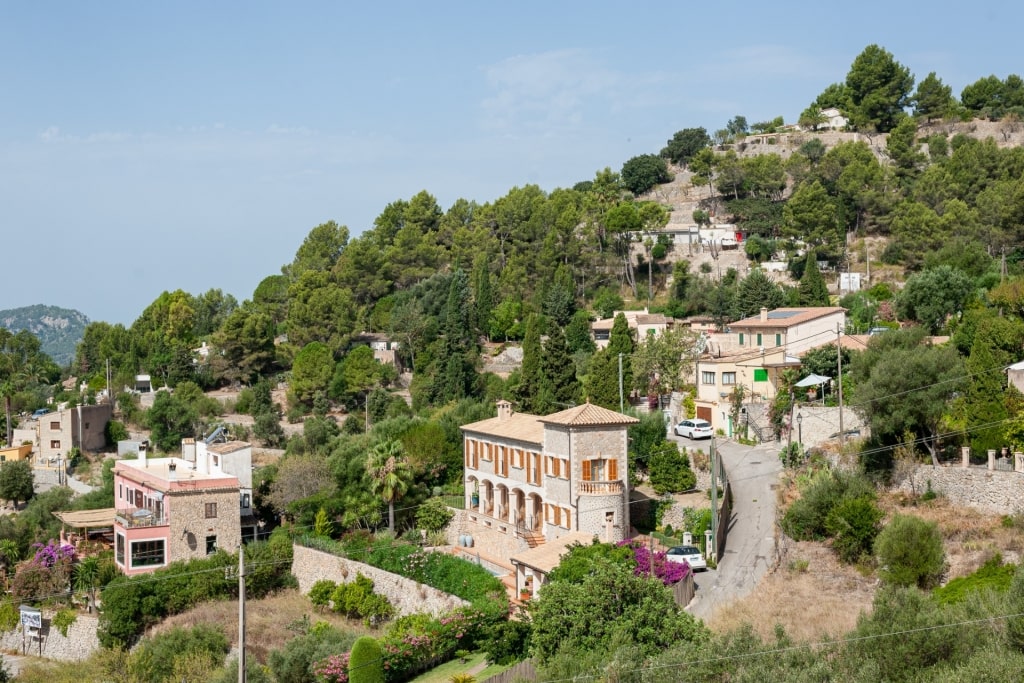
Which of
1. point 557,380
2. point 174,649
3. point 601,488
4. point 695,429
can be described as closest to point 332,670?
point 174,649

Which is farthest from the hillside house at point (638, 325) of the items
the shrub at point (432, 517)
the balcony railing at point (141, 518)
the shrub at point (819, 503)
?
the balcony railing at point (141, 518)

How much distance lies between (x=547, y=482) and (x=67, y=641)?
16011mm

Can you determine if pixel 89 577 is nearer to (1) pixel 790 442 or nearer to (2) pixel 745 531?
(2) pixel 745 531

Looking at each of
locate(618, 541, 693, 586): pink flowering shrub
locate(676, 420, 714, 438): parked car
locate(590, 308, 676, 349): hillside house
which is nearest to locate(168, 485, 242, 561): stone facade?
locate(618, 541, 693, 586): pink flowering shrub

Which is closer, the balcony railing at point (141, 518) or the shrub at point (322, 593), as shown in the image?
the shrub at point (322, 593)

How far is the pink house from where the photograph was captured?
36.1m

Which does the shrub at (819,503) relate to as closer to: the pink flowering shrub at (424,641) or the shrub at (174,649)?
the pink flowering shrub at (424,641)

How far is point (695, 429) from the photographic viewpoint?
39.5 metres

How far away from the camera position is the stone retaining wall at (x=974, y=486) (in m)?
28.1

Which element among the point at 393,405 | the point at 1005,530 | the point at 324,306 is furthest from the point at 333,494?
the point at 324,306

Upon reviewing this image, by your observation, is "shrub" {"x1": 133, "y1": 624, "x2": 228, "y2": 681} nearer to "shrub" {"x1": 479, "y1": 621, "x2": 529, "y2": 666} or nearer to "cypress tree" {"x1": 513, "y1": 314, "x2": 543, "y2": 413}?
"shrub" {"x1": 479, "y1": 621, "x2": 529, "y2": 666}

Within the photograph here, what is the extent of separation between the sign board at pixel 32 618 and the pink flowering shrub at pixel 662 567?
1979 cm

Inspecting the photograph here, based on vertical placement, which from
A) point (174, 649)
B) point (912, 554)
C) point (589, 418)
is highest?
point (589, 418)

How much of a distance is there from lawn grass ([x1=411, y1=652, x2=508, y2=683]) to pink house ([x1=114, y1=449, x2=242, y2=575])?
11847 mm
